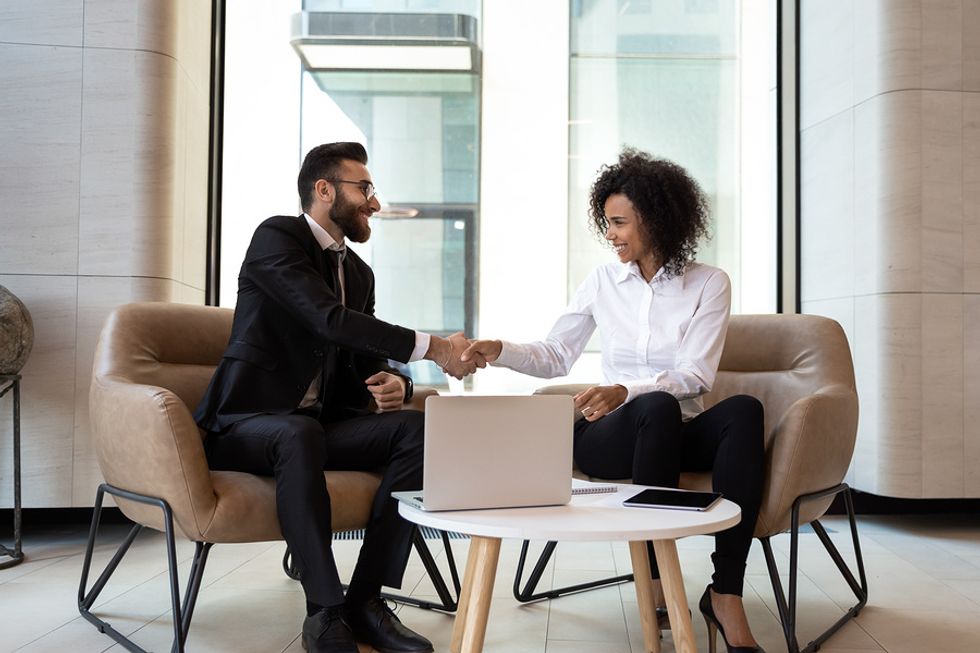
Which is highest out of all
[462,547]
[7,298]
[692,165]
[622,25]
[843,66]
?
[622,25]

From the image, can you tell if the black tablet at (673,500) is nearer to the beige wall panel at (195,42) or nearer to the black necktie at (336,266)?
the black necktie at (336,266)

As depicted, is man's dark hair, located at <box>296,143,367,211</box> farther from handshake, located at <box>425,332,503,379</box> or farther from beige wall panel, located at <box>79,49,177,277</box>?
beige wall panel, located at <box>79,49,177,277</box>

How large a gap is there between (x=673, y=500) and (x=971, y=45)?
2.73 meters

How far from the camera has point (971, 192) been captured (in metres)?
3.41

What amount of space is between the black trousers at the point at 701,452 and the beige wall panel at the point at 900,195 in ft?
5.11

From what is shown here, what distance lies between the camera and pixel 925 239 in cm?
337

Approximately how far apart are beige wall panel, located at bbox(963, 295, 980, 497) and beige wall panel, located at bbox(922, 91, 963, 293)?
0.41ft

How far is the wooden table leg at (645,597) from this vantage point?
71.7 inches

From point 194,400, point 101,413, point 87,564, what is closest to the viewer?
point 101,413

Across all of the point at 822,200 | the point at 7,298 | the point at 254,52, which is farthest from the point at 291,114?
the point at 822,200

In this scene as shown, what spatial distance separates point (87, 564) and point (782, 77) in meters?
3.37

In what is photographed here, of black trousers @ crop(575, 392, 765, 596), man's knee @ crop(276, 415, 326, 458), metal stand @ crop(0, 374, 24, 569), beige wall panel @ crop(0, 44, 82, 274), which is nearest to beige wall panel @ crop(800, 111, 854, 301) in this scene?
black trousers @ crop(575, 392, 765, 596)

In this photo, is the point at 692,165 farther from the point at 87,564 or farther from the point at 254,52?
the point at 87,564

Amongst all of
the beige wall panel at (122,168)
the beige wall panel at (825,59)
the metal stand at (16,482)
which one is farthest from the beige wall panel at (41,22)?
the beige wall panel at (825,59)
